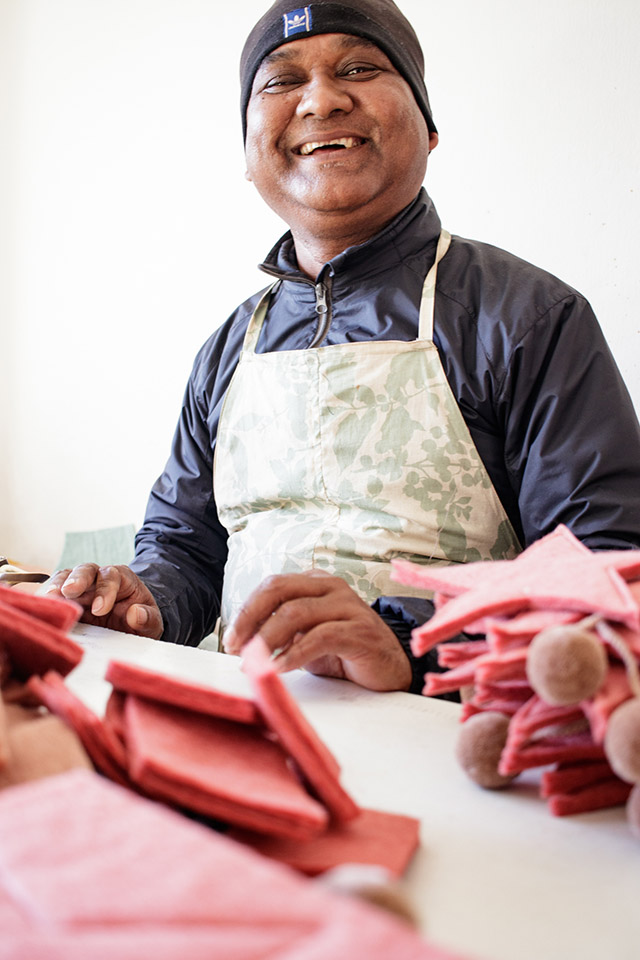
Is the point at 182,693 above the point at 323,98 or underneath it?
underneath

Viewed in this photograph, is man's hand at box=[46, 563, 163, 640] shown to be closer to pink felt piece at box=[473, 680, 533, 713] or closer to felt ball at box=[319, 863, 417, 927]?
pink felt piece at box=[473, 680, 533, 713]

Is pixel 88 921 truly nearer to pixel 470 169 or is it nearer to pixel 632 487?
pixel 632 487

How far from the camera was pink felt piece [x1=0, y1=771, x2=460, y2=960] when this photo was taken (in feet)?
1.03

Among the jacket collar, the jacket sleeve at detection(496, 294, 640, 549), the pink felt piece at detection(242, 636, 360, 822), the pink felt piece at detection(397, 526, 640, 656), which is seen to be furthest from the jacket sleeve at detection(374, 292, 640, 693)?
the pink felt piece at detection(242, 636, 360, 822)

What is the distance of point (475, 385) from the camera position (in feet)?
4.14

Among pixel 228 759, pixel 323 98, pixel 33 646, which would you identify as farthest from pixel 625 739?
pixel 323 98

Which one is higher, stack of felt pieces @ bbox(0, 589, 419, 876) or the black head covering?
the black head covering

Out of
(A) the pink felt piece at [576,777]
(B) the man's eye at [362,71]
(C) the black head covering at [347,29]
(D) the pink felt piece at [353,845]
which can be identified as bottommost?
(A) the pink felt piece at [576,777]

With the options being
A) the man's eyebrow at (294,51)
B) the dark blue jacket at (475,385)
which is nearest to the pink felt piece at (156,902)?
the dark blue jacket at (475,385)

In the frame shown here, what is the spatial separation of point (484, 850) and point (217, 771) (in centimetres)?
19

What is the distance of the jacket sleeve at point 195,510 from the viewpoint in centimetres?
152

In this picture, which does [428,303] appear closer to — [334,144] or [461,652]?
[334,144]

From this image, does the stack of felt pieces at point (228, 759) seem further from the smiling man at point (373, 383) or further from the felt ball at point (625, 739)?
the smiling man at point (373, 383)

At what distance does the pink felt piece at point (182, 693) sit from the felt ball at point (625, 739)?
0.68 ft
